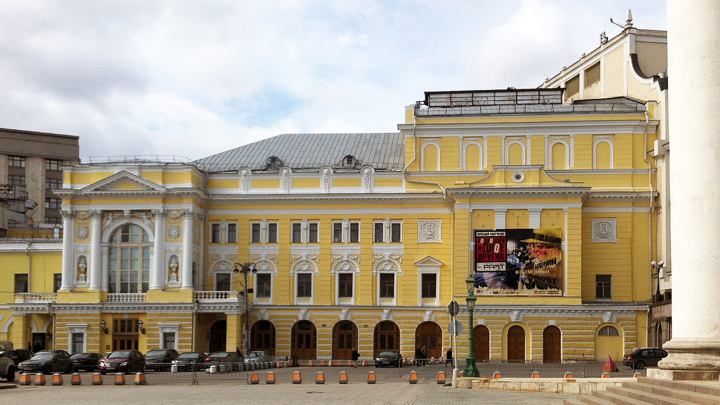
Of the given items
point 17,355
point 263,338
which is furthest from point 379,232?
point 17,355

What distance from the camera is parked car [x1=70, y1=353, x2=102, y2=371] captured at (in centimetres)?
5319

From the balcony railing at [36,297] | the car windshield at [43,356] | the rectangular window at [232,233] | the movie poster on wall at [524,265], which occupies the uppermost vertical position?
the rectangular window at [232,233]

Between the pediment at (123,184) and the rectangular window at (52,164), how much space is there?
157 feet

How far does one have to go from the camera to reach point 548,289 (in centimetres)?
6378

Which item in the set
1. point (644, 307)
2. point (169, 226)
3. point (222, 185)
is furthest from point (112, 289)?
point (644, 307)

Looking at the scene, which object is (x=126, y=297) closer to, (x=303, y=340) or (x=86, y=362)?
(x=303, y=340)

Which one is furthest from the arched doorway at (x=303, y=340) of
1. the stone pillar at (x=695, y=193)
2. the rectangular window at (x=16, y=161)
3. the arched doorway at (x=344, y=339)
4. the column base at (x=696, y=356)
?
the rectangular window at (x=16, y=161)

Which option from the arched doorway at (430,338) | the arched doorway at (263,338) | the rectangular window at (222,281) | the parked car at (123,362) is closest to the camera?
the parked car at (123,362)

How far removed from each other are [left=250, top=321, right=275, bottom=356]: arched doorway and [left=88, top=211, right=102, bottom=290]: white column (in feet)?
35.9

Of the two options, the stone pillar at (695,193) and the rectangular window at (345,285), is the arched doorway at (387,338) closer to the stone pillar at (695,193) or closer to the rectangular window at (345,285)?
the rectangular window at (345,285)

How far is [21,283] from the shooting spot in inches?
2869

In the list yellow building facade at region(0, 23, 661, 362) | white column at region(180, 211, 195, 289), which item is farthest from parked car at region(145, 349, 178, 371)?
white column at region(180, 211, 195, 289)

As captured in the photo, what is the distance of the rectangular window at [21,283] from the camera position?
2864 inches

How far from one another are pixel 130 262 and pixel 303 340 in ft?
42.4
